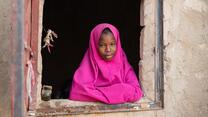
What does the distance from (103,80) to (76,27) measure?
3.46 meters

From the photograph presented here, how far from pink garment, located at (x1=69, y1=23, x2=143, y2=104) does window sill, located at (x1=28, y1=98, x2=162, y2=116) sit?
0.15 feet

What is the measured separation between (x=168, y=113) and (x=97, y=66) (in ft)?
2.44

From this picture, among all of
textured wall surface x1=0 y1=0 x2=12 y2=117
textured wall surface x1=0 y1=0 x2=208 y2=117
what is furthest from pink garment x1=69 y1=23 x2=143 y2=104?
textured wall surface x1=0 y1=0 x2=12 y2=117

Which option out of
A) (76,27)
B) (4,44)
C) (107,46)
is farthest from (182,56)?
(76,27)

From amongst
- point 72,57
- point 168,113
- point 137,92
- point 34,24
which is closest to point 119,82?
point 137,92

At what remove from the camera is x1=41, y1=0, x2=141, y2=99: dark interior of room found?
688 centimetres

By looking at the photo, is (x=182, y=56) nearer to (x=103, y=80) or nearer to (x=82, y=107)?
(x=103, y=80)

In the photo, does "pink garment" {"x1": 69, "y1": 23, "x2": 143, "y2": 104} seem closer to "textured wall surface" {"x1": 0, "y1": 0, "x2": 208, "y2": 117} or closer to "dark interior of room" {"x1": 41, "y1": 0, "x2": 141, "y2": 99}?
"textured wall surface" {"x1": 0, "y1": 0, "x2": 208, "y2": 117}

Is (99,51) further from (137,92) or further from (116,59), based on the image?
(137,92)

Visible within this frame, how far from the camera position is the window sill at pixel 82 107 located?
321cm

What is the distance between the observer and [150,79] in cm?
359

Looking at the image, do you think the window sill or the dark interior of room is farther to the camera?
the dark interior of room

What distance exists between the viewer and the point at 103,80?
3.59 m

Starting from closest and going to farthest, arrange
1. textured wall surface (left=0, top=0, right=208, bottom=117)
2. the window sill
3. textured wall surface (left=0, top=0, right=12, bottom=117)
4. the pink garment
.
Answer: textured wall surface (left=0, top=0, right=12, bottom=117), the window sill, the pink garment, textured wall surface (left=0, top=0, right=208, bottom=117)
